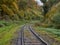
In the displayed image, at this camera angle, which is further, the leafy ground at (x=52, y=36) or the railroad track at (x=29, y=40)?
the leafy ground at (x=52, y=36)

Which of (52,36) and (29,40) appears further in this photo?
(52,36)

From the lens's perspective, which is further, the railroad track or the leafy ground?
the leafy ground

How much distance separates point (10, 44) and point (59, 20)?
19.9 m

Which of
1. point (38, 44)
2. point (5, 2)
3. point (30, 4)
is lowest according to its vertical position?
point (38, 44)

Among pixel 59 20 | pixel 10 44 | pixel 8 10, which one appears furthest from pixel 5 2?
pixel 10 44

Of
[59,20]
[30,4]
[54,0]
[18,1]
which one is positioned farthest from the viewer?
[30,4]

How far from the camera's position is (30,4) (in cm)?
13375

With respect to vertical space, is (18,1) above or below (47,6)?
above

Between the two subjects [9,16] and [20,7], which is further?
[20,7]

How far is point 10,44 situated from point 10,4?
6525 cm

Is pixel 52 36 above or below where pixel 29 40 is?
above

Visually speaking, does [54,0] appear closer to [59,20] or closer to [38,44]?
[59,20]

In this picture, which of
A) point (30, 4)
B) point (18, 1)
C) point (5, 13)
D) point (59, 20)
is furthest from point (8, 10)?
point (30, 4)

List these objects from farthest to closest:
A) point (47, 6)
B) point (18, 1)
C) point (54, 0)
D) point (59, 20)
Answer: point (18, 1), point (47, 6), point (54, 0), point (59, 20)
